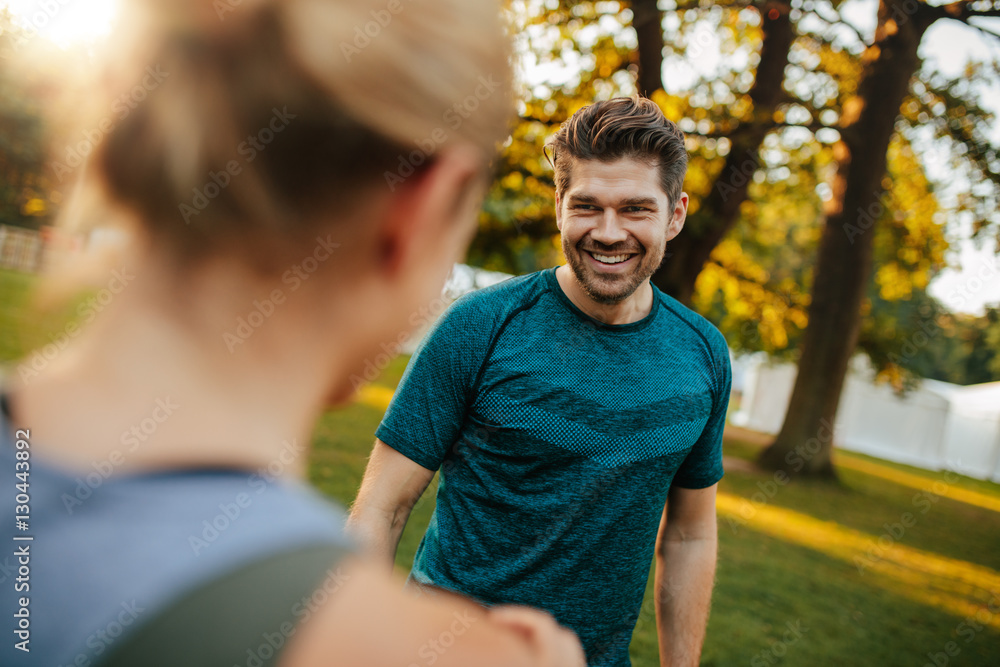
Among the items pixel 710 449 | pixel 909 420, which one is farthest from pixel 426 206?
pixel 909 420

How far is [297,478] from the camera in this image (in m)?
0.66

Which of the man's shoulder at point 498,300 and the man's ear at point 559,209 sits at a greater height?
the man's ear at point 559,209

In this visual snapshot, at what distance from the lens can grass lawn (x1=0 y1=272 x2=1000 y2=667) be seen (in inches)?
271

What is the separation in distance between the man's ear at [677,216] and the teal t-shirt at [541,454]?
0.60m

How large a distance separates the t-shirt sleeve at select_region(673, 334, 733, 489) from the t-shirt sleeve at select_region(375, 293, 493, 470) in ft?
2.50

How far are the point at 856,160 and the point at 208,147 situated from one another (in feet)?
52.0

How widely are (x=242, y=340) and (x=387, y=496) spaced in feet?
4.78

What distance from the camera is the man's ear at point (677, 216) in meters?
2.56

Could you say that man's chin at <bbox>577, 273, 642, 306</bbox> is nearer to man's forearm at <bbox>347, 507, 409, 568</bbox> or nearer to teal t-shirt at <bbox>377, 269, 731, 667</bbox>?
teal t-shirt at <bbox>377, 269, 731, 667</bbox>

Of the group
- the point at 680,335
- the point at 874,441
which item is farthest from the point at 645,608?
the point at 874,441

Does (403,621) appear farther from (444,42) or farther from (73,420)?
(444,42)

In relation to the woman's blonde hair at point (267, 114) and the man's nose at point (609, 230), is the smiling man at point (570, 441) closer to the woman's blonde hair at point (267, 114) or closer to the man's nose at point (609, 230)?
the man's nose at point (609, 230)

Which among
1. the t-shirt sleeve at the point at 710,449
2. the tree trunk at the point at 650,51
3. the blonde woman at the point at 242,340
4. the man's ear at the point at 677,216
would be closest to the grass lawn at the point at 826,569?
the man's ear at the point at 677,216

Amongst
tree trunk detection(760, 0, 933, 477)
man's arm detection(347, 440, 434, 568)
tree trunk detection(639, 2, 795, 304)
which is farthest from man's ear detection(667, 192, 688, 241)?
tree trunk detection(760, 0, 933, 477)
